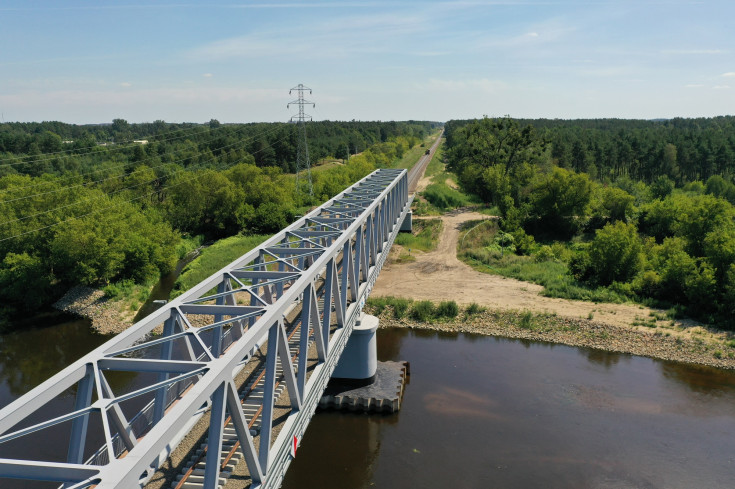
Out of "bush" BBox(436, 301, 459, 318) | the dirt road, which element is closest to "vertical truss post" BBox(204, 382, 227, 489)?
"bush" BBox(436, 301, 459, 318)

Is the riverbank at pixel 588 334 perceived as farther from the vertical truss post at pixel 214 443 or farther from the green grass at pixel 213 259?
the vertical truss post at pixel 214 443

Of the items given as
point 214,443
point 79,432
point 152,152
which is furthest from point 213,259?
point 152,152

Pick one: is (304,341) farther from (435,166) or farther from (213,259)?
(435,166)

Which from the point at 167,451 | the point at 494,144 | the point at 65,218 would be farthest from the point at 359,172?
the point at 167,451

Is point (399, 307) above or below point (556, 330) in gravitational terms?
above

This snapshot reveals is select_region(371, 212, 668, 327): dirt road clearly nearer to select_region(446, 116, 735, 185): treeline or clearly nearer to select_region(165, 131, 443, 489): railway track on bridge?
select_region(165, 131, 443, 489): railway track on bridge
